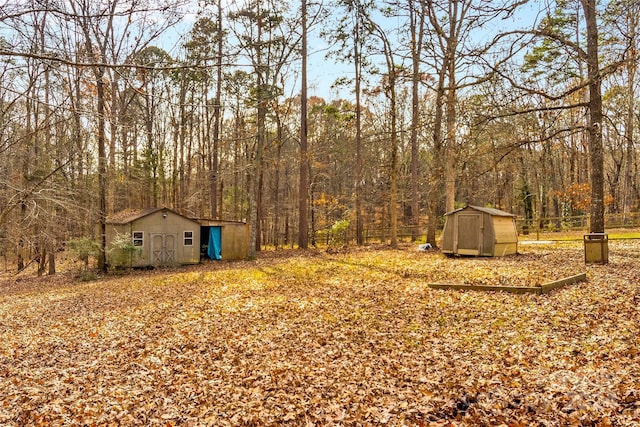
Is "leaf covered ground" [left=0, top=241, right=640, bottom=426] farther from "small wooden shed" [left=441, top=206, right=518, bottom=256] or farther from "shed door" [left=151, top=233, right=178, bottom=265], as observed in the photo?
"shed door" [left=151, top=233, right=178, bottom=265]

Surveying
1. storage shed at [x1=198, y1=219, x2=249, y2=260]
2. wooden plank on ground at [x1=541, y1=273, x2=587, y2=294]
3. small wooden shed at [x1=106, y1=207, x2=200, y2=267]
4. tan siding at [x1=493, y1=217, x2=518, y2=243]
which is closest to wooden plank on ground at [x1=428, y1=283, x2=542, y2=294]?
wooden plank on ground at [x1=541, y1=273, x2=587, y2=294]

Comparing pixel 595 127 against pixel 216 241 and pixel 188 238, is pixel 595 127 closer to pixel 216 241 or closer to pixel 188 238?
→ pixel 216 241

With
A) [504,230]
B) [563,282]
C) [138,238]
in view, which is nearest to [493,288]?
[563,282]

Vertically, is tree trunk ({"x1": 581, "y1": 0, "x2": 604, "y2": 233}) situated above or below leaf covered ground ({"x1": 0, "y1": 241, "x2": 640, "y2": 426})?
above

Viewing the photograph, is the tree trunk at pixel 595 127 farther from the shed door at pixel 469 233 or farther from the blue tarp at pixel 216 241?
the blue tarp at pixel 216 241

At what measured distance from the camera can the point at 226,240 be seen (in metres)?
19.4

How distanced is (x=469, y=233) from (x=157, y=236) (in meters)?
13.2

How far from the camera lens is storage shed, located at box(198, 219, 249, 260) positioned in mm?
19281

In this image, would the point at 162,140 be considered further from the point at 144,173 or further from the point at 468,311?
the point at 468,311

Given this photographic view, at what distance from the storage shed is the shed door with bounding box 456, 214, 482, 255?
402 inches

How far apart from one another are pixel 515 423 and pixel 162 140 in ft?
95.1

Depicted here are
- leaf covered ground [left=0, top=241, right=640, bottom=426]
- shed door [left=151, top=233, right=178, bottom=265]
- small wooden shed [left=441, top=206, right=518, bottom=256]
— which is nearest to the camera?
leaf covered ground [left=0, top=241, right=640, bottom=426]

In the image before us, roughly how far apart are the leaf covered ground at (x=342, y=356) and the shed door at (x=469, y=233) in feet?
12.8

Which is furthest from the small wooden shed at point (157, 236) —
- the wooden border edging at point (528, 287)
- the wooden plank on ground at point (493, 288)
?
the wooden border edging at point (528, 287)
